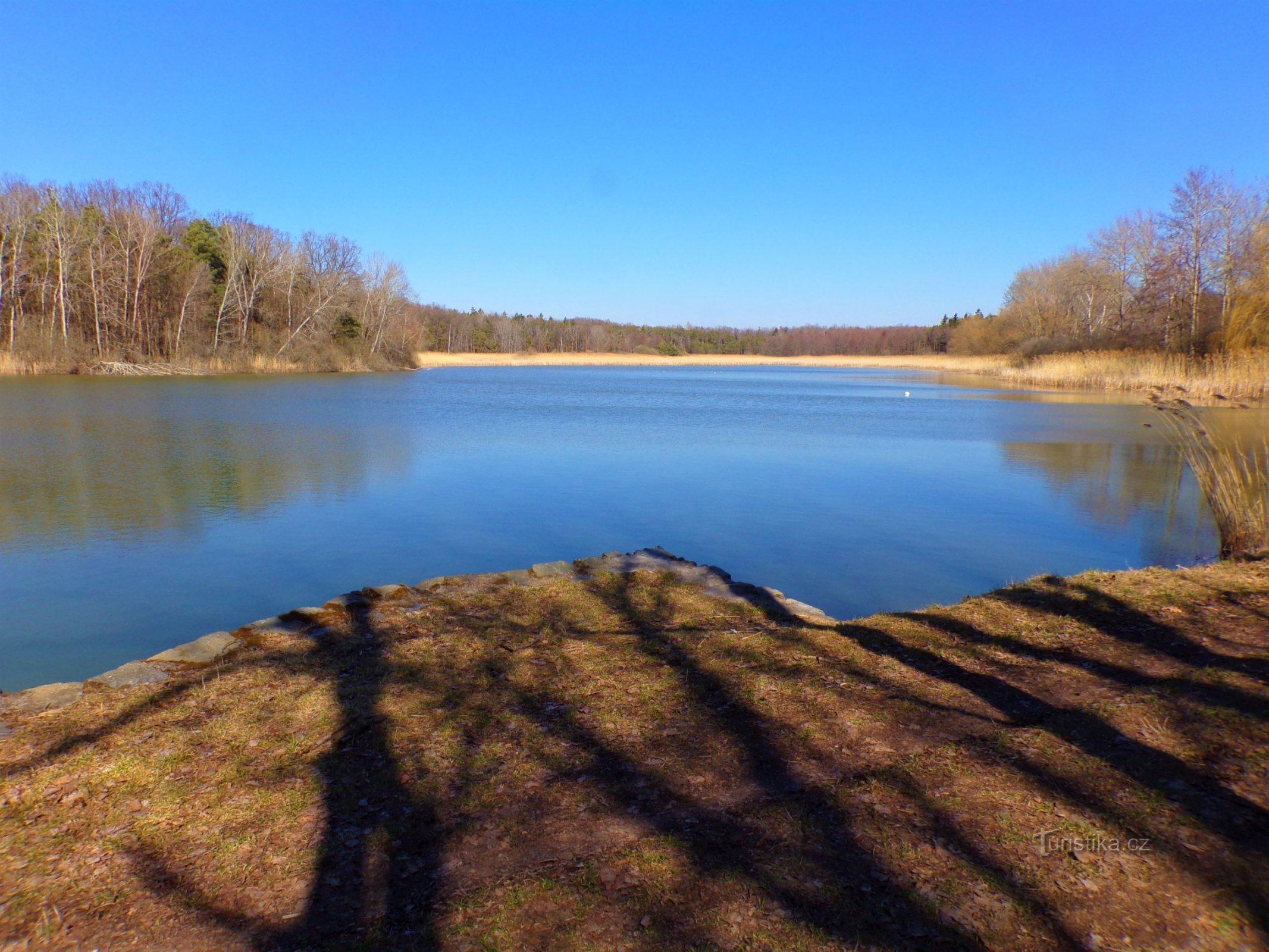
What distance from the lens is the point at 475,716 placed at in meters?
3.24

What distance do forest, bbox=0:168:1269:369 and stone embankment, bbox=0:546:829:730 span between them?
24017 mm

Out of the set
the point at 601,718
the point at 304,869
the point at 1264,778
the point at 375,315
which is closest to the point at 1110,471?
the point at 1264,778

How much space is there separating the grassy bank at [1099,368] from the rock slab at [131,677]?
8.77m

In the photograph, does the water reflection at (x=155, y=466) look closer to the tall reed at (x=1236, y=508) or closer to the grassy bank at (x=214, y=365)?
the tall reed at (x=1236, y=508)

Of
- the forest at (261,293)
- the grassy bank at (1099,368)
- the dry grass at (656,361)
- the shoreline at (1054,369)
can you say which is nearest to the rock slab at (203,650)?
the shoreline at (1054,369)

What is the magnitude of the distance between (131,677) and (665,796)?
2795mm

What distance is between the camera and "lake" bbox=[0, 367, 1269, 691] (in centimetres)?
608

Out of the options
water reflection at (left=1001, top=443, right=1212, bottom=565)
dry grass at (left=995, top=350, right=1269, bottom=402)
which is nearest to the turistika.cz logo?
water reflection at (left=1001, top=443, right=1212, bottom=565)

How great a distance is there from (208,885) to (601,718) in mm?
1460

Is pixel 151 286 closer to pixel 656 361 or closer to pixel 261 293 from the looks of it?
pixel 261 293

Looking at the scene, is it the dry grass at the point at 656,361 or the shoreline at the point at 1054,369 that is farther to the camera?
the dry grass at the point at 656,361

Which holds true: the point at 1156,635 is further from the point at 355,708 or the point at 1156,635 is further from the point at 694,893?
the point at 355,708

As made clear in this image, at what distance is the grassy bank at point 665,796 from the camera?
2053mm

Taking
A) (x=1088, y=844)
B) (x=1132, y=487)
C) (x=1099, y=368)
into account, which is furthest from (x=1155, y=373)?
(x=1088, y=844)
